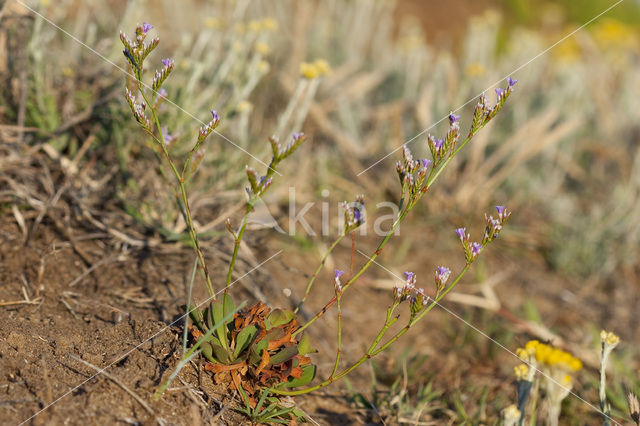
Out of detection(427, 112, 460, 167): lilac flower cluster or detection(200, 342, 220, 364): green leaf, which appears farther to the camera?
detection(200, 342, 220, 364): green leaf

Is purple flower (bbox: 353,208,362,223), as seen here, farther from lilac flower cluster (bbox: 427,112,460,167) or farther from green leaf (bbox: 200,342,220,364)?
green leaf (bbox: 200,342,220,364)

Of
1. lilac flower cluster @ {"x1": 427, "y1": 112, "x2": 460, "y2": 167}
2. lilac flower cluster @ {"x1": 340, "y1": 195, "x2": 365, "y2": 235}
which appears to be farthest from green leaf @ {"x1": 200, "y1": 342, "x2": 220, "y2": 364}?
lilac flower cluster @ {"x1": 427, "y1": 112, "x2": 460, "y2": 167}

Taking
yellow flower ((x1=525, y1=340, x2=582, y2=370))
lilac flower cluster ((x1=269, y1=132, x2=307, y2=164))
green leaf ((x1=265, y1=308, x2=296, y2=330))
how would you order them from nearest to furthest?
1. lilac flower cluster ((x1=269, y1=132, x2=307, y2=164))
2. yellow flower ((x1=525, y1=340, x2=582, y2=370))
3. green leaf ((x1=265, y1=308, x2=296, y2=330))

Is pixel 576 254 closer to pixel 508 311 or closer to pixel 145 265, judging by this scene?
pixel 508 311

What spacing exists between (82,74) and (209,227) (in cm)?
100

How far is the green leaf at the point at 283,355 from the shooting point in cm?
138

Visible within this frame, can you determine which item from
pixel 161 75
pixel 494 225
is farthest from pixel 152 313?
pixel 494 225

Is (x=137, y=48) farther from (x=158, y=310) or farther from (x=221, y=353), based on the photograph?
(x=158, y=310)

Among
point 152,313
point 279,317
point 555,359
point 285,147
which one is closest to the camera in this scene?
point 285,147

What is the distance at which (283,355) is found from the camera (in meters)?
1.39

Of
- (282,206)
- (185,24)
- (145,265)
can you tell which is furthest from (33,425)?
(185,24)

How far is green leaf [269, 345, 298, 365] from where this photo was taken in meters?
1.38

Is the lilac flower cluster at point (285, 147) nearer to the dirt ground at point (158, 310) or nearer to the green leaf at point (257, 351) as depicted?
the green leaf at point (257, 351)

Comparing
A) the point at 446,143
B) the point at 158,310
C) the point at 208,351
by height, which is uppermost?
the point at 446,143
